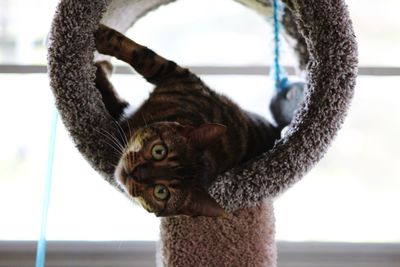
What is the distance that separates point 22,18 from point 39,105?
0.22 metres

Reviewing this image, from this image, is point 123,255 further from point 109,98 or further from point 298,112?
point 298,112

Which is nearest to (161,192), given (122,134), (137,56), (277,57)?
(122,134)

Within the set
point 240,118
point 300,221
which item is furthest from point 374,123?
point 240,118

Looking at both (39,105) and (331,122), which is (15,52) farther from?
(331,122)

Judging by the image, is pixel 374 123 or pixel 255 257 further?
pixel 374 123

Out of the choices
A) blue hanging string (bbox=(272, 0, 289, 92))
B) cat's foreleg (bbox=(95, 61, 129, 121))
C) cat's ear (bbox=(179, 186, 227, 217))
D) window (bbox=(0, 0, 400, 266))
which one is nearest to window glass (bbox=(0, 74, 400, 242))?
window (bbox=(0, 0, 400, 266))

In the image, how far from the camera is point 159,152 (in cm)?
87

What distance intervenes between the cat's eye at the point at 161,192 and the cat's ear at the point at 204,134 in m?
0.08

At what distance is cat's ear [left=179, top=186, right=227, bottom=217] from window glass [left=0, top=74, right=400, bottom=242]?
554 mm

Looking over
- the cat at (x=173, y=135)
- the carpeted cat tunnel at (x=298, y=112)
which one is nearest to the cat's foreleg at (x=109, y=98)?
the cat at (x=173, y=135)

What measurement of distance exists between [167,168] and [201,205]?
86mm

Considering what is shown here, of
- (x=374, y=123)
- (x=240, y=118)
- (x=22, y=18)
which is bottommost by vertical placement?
(x=240, y=118)

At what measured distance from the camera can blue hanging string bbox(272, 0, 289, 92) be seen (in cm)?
113

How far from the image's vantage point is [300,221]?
1.43 metres
